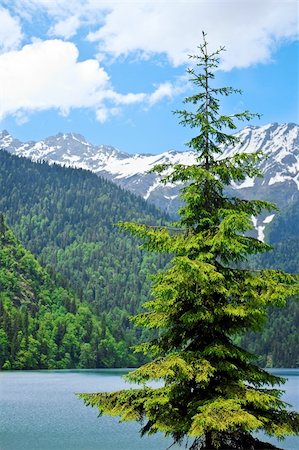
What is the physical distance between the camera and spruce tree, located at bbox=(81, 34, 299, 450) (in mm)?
16938

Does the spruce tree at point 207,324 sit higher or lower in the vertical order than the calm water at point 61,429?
higher

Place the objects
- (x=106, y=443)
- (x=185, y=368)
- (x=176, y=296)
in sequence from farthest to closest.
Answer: (x=106, y=443) → (x=176, y=296) → (x=185, y=368)

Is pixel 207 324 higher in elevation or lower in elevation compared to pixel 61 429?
higher

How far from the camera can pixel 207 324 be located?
59.1ft

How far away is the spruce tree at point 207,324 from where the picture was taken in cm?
1694

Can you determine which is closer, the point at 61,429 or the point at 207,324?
the point at 207,324

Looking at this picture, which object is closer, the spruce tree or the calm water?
the spruce tree

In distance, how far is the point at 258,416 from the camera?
1698 cm

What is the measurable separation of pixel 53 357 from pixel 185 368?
184 m

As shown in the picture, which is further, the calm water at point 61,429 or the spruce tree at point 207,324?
the calm water at point 61,429

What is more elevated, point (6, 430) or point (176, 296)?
point (176, 296)

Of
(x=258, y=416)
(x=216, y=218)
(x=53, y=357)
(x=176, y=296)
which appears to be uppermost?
(x=216, y=218)

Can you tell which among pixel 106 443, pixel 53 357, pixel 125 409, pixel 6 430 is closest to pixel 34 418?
pixel 6 430

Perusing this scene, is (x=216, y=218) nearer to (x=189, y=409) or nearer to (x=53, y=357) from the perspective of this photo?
(x=189, y=409)
